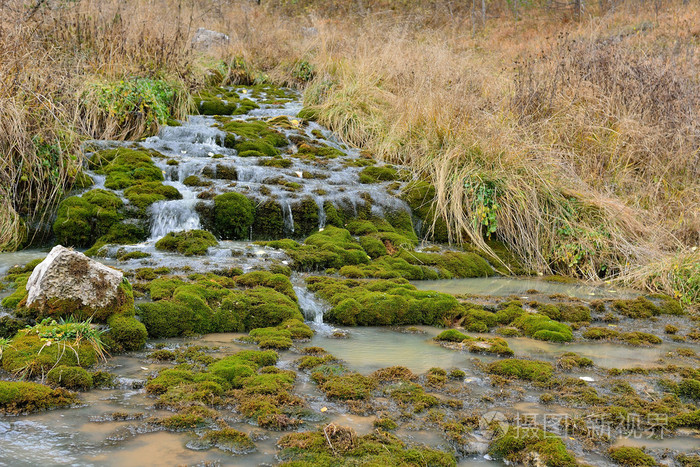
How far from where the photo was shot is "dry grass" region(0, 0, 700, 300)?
7.03 metres

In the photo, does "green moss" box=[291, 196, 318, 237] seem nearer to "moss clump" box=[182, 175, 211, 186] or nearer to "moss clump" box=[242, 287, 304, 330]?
"moss clump" box=[182, 175, 211, 186]

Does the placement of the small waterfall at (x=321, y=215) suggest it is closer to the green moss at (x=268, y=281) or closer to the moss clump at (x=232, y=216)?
the moss clump at (x=232, y=216)

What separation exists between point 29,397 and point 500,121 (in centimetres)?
704

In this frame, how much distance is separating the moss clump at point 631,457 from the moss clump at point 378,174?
6249mm

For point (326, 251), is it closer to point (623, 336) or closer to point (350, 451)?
point (623, 336)

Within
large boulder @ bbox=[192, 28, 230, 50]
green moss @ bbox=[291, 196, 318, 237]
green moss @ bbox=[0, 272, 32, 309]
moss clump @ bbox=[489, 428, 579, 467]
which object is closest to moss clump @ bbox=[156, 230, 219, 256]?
green moss @ bbox=[291, 196, 318, 237]

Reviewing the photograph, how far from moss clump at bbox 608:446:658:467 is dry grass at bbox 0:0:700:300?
395 centimetres

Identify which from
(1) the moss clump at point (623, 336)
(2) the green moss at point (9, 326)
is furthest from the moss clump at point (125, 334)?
(1) the moss clump at point (623, 336)

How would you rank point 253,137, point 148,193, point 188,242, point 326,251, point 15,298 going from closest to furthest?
point 15,298, point 188,242, point 326,251, point 148,193, point 253,137

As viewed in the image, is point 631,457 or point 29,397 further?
point 29,397

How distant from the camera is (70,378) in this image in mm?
3029

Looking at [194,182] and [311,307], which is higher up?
[194,182]

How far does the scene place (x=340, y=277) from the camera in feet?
19.4

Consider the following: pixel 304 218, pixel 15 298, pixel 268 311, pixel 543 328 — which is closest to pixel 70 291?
pixel 15 298
